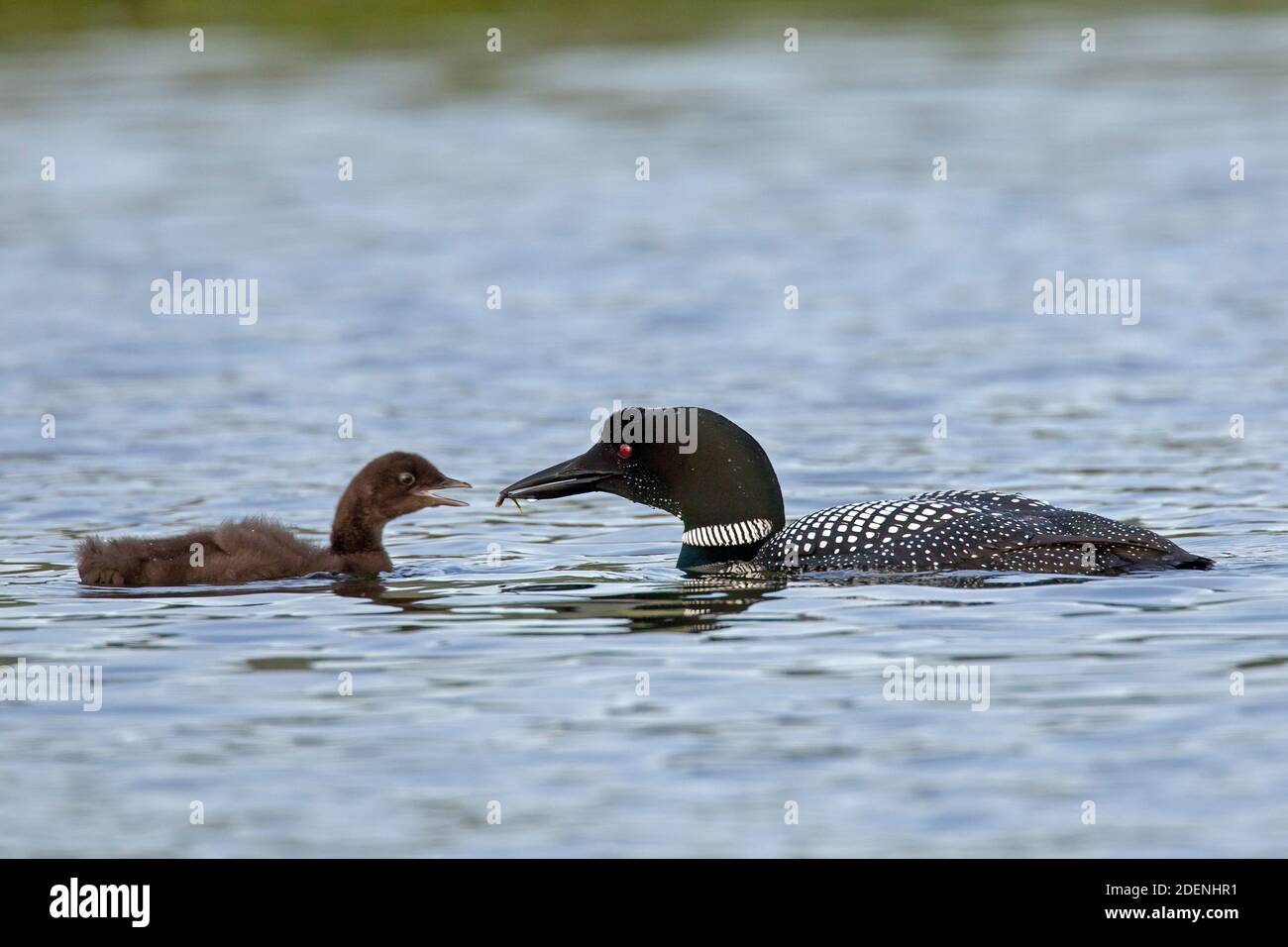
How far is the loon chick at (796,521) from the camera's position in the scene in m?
8.04

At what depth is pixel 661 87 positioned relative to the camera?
2361cm

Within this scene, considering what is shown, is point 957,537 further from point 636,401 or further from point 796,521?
point 636,401

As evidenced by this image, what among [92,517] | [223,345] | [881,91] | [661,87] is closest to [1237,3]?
[881,91]

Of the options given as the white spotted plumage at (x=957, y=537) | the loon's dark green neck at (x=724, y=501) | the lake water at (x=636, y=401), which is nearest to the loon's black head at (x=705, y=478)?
the loon's dark green neck at (x=724, y=501)

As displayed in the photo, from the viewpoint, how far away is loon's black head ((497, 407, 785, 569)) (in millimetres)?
8586

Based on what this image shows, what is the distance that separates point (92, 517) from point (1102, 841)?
19.1ft

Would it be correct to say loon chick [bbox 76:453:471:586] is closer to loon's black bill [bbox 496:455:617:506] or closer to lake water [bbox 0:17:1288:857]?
lake water [bbox 0:17:1288:857]

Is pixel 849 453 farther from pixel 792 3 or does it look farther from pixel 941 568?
pixel 792 3

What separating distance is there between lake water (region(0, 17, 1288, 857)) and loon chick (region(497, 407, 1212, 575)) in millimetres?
219

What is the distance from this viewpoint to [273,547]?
8.38 metres

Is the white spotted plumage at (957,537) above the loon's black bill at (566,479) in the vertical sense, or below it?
below

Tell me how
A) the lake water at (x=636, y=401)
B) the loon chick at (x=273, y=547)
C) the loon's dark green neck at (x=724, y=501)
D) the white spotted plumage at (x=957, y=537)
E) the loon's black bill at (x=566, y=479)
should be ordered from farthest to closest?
A: the loon's black bill at (x=566, y=479) < the loon's dark green neck at (x=724, y=501) < the loon chick at (x=273, y=547) < the white spotted plumage at (x=957, y=537) < the lake water at (x=636, y=401)

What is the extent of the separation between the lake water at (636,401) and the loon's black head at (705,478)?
1.19 ft

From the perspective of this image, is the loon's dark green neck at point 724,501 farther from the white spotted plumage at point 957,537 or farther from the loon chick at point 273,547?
the loon chick at point 273,547
